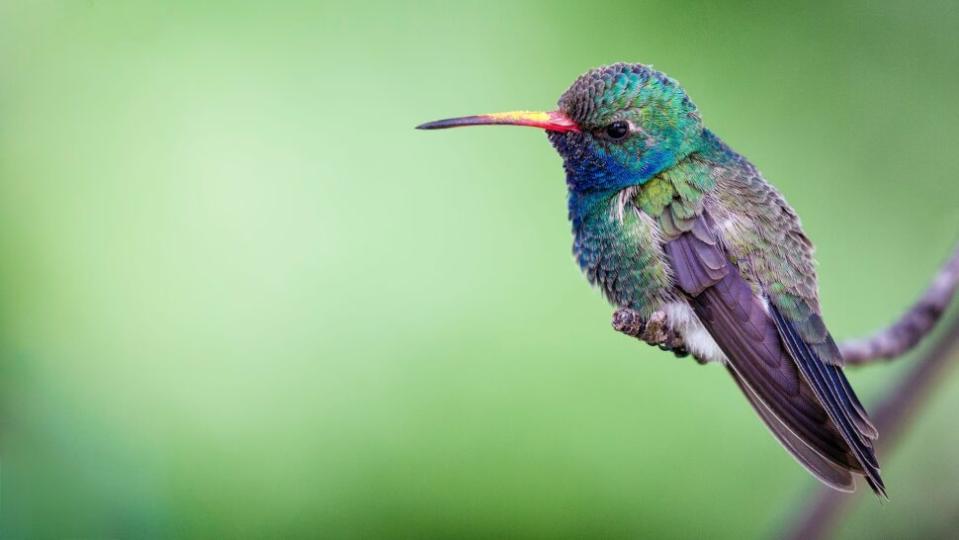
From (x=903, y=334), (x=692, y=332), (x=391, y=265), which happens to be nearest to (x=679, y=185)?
(x=692, y=332)

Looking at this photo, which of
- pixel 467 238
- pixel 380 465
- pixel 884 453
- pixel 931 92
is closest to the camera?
pixel 884 453

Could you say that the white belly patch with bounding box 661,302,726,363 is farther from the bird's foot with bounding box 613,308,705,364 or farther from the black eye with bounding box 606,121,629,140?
the black eye with bounding box 606,121,629,140

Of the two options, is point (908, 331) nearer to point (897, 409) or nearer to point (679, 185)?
point (897, 409)

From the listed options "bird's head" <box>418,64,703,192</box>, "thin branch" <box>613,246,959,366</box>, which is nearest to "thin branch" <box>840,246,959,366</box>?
"thin branch" <box>613,246,959,366</box>

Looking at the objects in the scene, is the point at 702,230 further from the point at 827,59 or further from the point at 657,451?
the point at 827,59

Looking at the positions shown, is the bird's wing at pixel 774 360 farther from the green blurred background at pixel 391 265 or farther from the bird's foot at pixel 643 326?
the green blurred background at pixel 391 265

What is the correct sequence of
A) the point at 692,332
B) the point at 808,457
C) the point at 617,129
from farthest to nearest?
1. the point at 692,332
2. the point at 617,129
3. the point at 808,457

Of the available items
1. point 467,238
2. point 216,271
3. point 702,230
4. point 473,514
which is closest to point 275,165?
point 216,271
